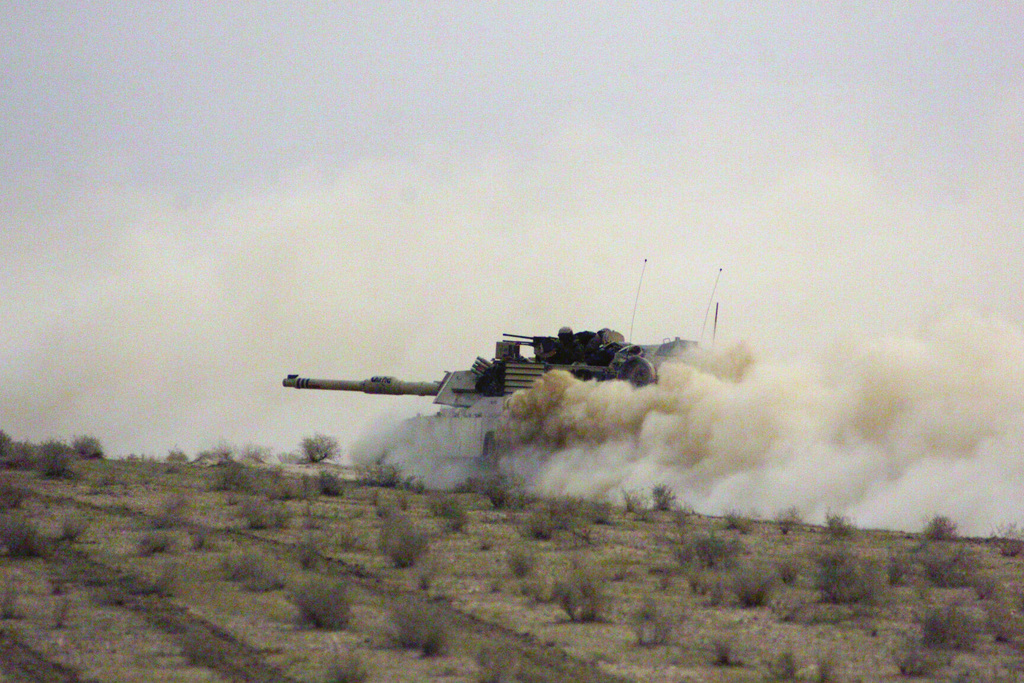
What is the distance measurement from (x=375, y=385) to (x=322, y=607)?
21.8 m

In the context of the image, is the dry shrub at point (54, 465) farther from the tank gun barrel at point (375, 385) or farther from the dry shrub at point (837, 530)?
the dry shrub at point (837, 530)

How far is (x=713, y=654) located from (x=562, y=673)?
1.51 meters

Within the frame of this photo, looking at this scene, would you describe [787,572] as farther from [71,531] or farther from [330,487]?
[330,487]

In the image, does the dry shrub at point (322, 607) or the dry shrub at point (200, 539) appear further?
the dry shrub at point (200, 539)

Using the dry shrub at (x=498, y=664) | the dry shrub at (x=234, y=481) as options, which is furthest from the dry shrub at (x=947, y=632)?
the dry shrub at (x=234, y=481)

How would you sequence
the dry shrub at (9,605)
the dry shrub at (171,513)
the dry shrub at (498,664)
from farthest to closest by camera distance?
the dry shrub at (171,513) → the dry shrub at (9,605) → the dry shrub at (498,664)

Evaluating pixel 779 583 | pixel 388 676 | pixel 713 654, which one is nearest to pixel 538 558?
pixel 779 583

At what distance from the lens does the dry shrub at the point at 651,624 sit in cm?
965

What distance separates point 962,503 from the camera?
18297 mm

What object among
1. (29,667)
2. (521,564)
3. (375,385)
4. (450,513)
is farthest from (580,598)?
(375,385)

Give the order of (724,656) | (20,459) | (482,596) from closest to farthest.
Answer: (724,656) → (482,596) → (20,459)

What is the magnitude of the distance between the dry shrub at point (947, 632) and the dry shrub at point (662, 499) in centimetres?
1004

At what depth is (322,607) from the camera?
32.0ft

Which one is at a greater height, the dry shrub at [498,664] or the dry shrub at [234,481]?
the dry shrub at [234,481]
